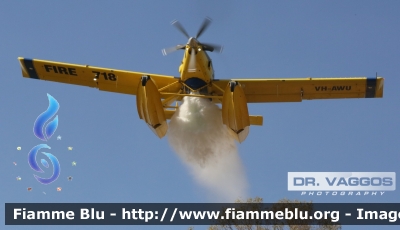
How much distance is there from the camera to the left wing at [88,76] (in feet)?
96.6

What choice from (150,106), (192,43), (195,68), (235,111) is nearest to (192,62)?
(195,68)

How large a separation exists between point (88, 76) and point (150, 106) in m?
3.64

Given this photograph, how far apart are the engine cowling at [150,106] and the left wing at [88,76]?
1.19 metres

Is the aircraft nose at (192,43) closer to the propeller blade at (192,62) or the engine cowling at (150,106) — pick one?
the propeller blade at (192,62)

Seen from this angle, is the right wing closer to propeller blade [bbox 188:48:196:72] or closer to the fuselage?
the fuselage

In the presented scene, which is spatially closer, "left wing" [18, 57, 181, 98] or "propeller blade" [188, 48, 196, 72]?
"propeller blade" [188, 48, 196, 72]

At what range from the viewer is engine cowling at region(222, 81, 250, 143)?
88.8 feet

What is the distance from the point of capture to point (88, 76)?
3003 cm

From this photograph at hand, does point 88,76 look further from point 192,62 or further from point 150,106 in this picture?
point 192,62

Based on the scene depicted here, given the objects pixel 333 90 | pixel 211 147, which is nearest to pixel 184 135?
pixel 211 147

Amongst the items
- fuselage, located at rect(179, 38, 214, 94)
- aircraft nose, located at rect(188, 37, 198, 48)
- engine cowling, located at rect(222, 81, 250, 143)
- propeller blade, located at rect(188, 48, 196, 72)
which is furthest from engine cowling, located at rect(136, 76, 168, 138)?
engine cowling, located at rect(222, 81, 250, 143)

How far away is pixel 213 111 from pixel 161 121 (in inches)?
77.9

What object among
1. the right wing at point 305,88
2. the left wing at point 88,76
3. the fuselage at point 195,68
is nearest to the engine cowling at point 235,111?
the fuselage at point 195,68

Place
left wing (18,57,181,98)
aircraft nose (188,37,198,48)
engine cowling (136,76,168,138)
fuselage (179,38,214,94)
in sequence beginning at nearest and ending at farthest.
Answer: engine cowling (136,76,168,138) < aircraft nose (188,37,198,48) < fuselage (179,38,214,94) < left wing (18,57,181,98)
